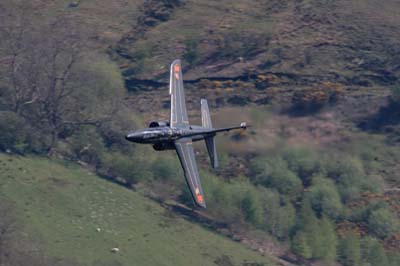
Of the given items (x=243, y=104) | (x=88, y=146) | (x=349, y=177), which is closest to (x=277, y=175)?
(x=349, y=177)

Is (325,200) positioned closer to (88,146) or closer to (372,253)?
(372,253)

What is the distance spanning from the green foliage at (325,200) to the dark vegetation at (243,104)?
0.13 metres

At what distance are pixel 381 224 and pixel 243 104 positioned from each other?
87.9 ft

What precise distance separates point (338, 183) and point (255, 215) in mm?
10776

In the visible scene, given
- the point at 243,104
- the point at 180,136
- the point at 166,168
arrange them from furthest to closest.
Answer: the point at 243,104
the point at 166,168
the point at 180,136

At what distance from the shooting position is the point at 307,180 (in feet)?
338

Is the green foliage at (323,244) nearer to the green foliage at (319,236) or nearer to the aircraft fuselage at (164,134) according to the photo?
the green foliage at (319,236)

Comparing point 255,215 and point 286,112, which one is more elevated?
point 286,112

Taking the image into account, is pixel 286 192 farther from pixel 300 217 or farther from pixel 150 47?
pixel 150 47

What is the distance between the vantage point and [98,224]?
303 ft

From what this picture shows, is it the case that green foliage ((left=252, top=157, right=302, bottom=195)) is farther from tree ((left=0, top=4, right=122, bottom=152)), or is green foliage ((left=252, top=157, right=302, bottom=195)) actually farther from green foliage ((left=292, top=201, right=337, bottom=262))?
tree ((left=0, top=4, right=122, bottom=152))

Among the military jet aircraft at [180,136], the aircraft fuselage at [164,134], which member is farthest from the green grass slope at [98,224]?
the aircraft fuselage at [164,134]

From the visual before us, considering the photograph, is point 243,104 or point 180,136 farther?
point 243,104

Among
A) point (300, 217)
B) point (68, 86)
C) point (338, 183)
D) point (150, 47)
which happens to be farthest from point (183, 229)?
point (150, 47)
